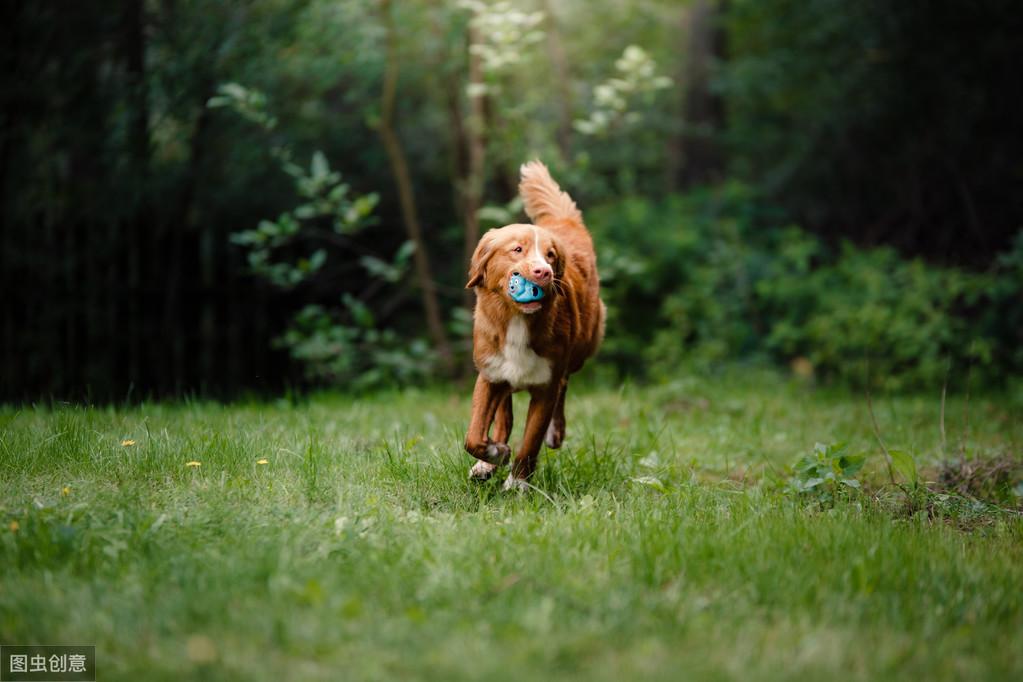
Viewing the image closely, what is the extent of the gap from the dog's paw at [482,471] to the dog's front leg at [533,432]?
9cm

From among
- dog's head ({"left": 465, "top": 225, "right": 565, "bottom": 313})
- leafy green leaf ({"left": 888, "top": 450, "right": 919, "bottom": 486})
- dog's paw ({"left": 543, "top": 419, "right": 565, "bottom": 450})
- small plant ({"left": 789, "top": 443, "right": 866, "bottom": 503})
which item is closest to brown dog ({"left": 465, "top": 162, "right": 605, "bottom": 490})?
dog's head ({"left": 465, "top": 225, "right": 565, "bottom": 313})

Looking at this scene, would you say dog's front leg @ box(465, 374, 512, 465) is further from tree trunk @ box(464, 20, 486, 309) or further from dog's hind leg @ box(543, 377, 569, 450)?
tree trunk @ box(464, 20, 486, 309)

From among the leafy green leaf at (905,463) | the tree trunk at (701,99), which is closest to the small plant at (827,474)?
the leafy green leaf at (905,463)

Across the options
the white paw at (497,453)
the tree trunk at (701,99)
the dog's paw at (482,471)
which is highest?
the tree trunk at (701,99)

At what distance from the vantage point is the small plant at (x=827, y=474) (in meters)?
4.30

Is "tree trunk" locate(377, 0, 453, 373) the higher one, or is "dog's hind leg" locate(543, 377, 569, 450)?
"tree trunk" locate(377, 0, 453, 373)

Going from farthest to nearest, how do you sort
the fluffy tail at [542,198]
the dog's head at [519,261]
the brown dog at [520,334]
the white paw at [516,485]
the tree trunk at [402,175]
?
1. the tree trunk at [402,175]
2. the fluffy tail at [542,198]
3. the white paw at [516,485]
4. the brown dog at [520,334]
5. the dog's head at [519,261]

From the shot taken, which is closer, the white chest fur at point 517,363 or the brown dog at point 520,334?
the brown dog at point 520,334

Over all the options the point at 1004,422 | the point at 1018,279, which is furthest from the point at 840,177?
the point at 1004,422

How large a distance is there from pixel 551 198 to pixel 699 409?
8.44 feet

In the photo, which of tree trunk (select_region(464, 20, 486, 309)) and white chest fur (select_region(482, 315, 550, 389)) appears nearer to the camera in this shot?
white chest fur (select_region(482, 315, 550, 389))

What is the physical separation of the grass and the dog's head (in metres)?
0.94

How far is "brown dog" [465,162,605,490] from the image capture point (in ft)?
12.9

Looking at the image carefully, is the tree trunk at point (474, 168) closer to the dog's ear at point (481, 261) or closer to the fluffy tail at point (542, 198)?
the fluffy tail at point (542, 198)
